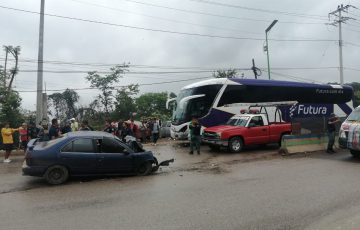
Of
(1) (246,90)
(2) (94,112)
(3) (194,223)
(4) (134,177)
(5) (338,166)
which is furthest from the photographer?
(2) (94,112)

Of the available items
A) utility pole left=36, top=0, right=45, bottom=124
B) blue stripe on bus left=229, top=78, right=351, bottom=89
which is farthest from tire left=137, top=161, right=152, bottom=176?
blue stripe on bus left=229, top=78, right=351, bottom=89

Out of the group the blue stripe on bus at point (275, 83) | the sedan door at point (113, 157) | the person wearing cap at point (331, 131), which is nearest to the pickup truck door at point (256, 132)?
the person wearing cap at point (331, 131)

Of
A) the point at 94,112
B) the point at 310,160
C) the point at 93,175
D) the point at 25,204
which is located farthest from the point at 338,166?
the point at 94,112

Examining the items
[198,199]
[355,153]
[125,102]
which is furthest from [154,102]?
[198,199]

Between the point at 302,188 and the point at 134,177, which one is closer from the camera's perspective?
the point at 302,188

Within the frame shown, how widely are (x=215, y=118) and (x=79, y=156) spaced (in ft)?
34.4

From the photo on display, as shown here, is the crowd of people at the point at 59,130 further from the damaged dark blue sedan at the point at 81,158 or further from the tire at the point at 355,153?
the tire at the point at 355,153

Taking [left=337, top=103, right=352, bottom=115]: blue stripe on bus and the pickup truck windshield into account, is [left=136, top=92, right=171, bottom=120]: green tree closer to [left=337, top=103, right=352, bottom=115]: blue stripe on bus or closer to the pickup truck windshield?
[left=337, top=103, right=352, bottom=115]: blue stripe on bus

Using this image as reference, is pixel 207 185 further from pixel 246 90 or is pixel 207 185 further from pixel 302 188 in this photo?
pixel 246 90

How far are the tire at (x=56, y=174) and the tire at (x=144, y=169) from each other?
2251 mm

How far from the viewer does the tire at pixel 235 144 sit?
1721 centimetres

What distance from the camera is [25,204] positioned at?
8.30 metres

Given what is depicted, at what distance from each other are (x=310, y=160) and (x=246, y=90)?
7382 millimetres

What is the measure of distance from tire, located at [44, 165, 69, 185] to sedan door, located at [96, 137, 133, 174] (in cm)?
95
